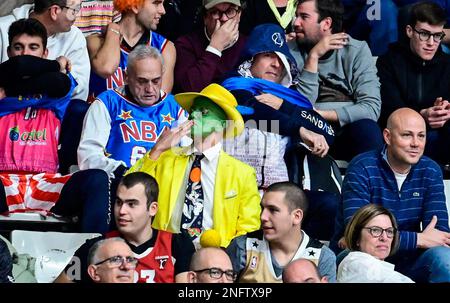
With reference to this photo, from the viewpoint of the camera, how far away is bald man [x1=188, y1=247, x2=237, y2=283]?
28.6 feet

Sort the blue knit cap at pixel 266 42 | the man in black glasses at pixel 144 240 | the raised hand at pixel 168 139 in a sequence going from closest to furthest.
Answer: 1. the man in black glasses at pixel 144 240
2. the raised hand at pixel 168 139
3. the blue knit cap at pixel 266 42

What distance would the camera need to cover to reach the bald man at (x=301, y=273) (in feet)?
28.3

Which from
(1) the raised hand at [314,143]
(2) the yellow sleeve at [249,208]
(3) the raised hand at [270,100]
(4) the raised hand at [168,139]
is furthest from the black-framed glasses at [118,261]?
(3) the raised hand at [270,100]

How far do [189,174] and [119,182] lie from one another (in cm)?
39

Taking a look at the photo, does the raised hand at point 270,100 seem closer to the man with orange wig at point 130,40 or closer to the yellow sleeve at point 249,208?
the man with orange wig at point 130,40

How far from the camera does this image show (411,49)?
11.1m

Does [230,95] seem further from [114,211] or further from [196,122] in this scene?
[114,211]

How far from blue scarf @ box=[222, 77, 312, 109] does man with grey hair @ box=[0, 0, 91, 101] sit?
885 millimetres

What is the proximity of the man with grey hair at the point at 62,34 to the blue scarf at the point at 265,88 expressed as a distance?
0.89 m

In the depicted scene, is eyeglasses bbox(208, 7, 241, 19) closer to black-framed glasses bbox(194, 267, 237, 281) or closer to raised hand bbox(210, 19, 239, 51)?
raised hand bbox(210, 19, 239, 51)

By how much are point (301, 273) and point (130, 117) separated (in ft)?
6.17

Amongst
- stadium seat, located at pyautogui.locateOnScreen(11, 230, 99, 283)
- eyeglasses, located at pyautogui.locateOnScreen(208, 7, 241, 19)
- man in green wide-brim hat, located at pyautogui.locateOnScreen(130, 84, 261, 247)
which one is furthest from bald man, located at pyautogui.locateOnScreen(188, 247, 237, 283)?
eyeglasses, located at pyautogui.locateOnScreen(208, 7, 241, 19)

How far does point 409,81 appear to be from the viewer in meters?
11.0
